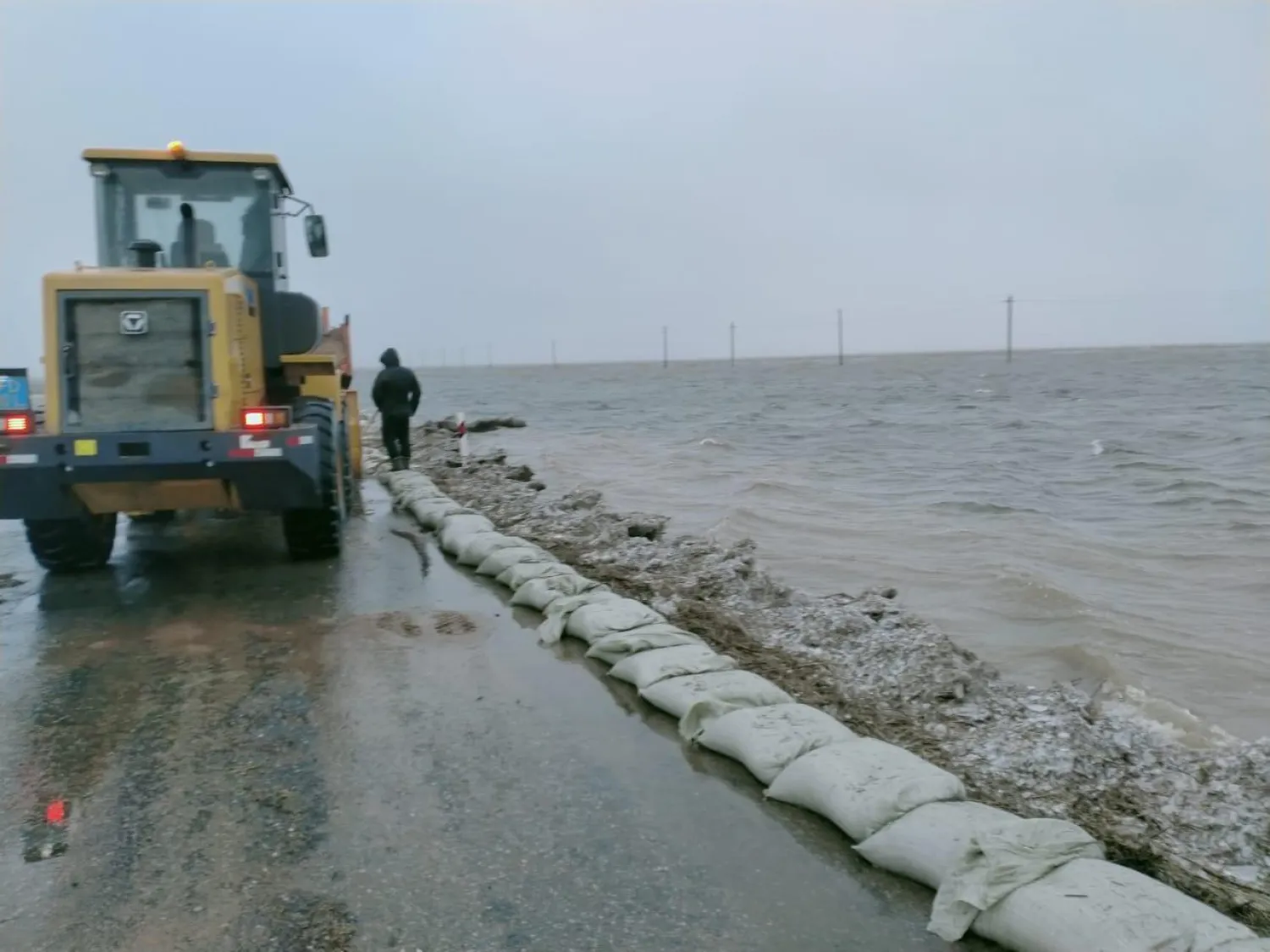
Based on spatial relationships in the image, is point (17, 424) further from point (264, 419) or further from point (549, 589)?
point (549, 589)

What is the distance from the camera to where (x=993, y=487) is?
49.6 ft

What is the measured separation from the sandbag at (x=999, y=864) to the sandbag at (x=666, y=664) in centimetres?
194

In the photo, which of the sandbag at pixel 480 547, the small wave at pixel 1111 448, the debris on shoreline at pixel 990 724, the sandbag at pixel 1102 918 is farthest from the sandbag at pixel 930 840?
the small wave at pixel 1111 448

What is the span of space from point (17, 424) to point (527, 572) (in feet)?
11.6

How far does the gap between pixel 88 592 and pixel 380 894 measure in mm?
5213

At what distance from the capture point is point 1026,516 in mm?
12562

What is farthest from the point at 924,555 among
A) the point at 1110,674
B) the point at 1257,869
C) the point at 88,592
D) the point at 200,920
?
the point at 200,920

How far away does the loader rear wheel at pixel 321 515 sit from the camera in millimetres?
7598

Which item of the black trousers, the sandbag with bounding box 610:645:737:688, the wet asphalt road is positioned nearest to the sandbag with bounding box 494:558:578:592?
the wet asphalt road

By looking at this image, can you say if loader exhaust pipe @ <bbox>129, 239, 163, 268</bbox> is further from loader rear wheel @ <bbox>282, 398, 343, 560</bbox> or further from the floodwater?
the floodwater

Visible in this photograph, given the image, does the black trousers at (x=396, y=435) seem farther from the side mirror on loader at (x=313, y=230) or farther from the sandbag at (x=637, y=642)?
the sandbag at (x=637, y=642)

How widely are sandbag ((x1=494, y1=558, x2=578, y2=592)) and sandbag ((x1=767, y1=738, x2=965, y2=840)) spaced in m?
3.37

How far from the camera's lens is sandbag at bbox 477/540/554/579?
734cm

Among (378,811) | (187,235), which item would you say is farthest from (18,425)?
(378,811)
